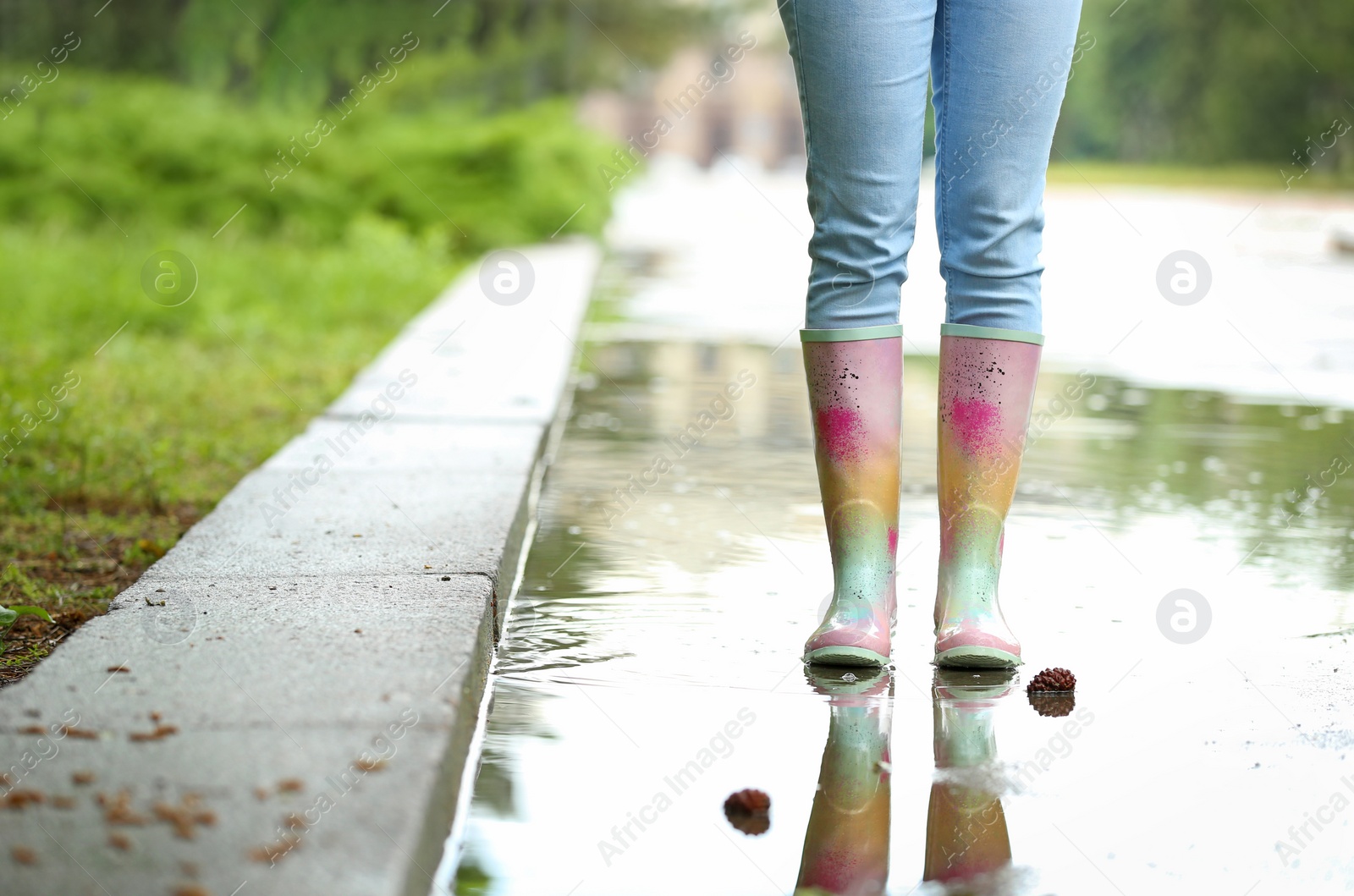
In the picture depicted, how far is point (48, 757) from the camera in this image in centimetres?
162

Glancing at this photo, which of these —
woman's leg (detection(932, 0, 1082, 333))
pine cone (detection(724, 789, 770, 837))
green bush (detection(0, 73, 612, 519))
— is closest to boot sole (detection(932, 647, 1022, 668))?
woman's leg (detection(932, 0, 1082, 333))

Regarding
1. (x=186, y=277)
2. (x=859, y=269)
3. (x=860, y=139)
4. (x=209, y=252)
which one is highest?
(x=209, y=252)

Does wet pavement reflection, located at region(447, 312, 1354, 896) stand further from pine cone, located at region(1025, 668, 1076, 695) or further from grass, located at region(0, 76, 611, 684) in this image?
grass, located at region(0, 76, 611, 684)

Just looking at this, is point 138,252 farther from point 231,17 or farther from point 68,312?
point 231,17

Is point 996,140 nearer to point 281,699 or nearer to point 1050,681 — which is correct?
Answer: point 1050,681

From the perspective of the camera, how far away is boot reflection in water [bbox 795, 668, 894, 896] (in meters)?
1.65

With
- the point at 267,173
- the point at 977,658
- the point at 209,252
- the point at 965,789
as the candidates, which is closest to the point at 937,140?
the point at 977,658

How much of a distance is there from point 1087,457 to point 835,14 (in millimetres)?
2146

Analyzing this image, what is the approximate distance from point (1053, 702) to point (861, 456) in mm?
455

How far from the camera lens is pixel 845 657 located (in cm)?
233

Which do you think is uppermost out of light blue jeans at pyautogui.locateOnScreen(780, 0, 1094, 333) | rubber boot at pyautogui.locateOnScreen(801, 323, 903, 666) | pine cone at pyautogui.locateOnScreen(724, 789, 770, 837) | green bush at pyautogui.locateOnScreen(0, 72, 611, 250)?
green bush at pyautogui.locateOnScreen(0, 72, 611, 250)

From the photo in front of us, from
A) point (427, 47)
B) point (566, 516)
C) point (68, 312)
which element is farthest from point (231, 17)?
point (566, 516)

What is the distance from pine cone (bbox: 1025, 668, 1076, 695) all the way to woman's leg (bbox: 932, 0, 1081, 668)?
8 cm

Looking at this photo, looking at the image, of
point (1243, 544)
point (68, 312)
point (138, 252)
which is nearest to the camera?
point (1243, 544)
